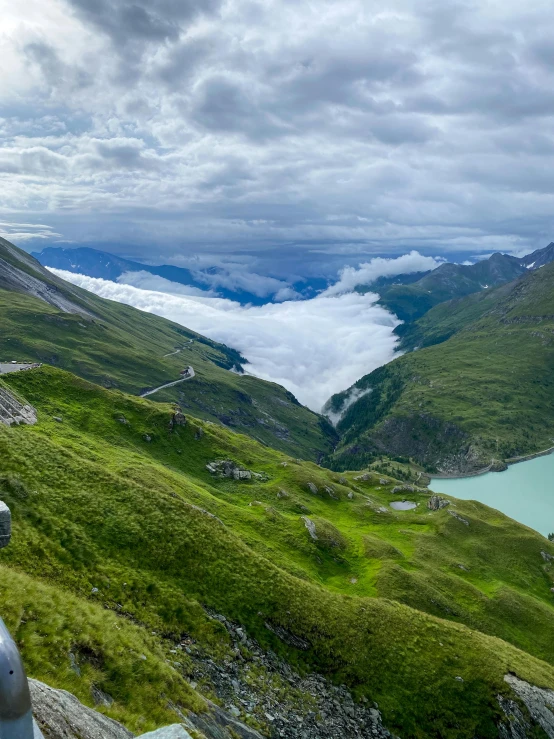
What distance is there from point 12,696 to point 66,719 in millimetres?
9730

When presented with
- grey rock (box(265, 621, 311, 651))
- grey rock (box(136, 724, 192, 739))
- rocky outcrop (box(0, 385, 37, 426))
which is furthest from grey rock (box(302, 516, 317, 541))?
grey rock (box(136, 724, 192, 739))

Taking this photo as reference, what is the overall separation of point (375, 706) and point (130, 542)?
25.9 meters

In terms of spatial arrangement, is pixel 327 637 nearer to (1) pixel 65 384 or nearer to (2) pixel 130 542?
(2) pixel 130 542

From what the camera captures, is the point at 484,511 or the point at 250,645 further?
the point at 484,511

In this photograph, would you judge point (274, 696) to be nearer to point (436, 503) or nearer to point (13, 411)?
point (13, 411)

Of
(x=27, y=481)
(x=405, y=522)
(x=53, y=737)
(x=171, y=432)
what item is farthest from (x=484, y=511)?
(x=53, y=737)

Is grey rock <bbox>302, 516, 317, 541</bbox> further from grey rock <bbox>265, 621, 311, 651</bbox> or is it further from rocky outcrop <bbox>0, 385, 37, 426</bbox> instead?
rocky outcrop <bbox>0, 385, 37, 426</bbox>

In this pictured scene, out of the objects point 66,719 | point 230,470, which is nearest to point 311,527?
point 230,470

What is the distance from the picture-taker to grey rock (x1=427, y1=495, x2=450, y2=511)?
13121cm

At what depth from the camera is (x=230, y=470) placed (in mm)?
102875

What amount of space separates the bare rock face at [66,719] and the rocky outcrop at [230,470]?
80915mm

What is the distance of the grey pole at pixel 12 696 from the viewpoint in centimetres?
984

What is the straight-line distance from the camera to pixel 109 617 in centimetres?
3084

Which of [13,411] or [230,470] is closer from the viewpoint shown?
[13,411]
